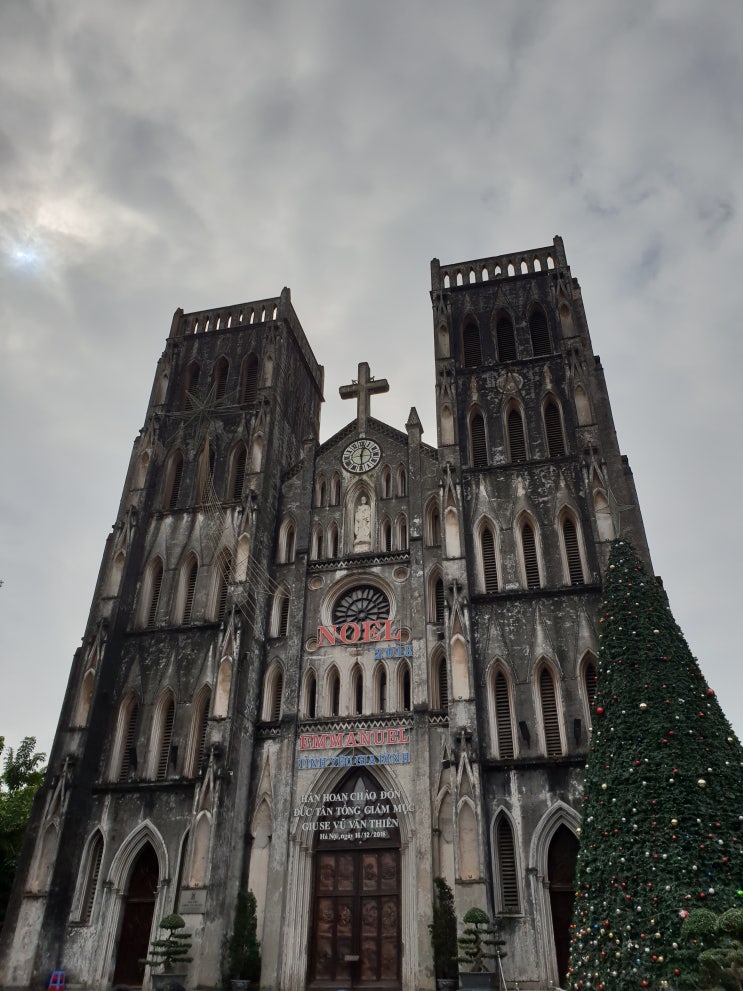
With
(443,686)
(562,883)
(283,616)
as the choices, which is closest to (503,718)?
(443,686)

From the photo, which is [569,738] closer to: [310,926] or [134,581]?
[310,926]

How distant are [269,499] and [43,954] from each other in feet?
49.3

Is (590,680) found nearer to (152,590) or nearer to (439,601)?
(439,601)

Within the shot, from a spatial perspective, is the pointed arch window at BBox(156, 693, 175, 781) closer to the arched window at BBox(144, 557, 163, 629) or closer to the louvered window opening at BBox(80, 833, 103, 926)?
the louvered window opening at BBox(80, 833, 103, 926)

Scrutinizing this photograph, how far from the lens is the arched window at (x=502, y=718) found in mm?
21719

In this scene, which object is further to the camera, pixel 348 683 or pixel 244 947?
pixel 348 683

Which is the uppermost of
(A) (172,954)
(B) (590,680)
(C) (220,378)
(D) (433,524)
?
(C) (220,378)

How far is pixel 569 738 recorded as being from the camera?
Answer: 21.3 metres

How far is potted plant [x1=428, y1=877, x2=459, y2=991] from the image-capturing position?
19.0 metres

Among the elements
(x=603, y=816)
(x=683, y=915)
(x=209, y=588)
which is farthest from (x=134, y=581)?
(x=683, y=915)

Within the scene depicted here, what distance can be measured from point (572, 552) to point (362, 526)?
284 inches

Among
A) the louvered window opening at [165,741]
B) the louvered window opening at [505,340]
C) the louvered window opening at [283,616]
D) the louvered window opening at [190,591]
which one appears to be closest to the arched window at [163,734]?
the louvered window opening at [165,741]

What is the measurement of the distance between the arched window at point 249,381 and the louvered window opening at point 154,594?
25.8 ft

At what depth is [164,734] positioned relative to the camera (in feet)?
80.2
